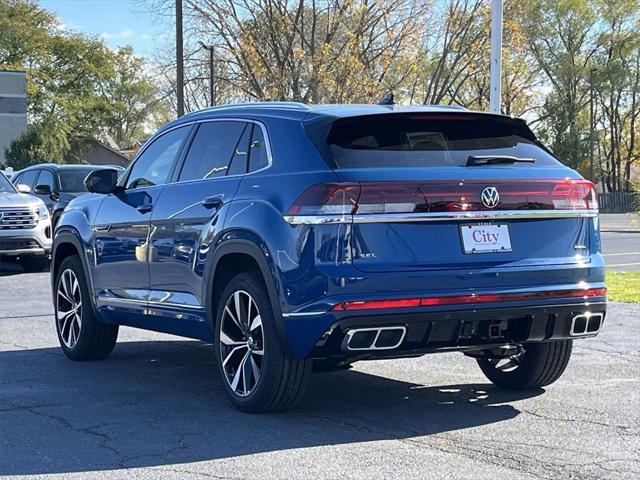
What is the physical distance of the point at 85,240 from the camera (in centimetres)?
823

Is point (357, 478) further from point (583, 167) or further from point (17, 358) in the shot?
point (583, 167)

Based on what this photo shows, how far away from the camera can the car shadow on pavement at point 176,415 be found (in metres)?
5.38

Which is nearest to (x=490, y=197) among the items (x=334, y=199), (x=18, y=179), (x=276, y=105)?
(x=334, y=199)

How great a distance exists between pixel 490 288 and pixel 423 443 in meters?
0.93

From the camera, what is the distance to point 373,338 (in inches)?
220

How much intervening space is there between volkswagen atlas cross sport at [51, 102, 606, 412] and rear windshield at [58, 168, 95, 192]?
12694 mm

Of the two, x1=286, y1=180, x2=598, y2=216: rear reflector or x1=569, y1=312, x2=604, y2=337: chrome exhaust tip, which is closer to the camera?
x1=286, y1=180, x2=598, y2=216: rear reflector

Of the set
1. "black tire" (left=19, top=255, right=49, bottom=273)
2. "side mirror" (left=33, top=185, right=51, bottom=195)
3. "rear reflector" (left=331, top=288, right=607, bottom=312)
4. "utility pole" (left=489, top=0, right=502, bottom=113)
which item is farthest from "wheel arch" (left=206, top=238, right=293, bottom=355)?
"side mirror" (left=33, top=185, right=51, bottom=195)

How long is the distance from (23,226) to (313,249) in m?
12.4

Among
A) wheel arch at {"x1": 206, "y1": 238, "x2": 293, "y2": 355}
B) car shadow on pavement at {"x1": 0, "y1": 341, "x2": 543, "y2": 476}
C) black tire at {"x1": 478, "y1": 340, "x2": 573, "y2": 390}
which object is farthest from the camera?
black tire at {"x1": 478, "y1": 340, "x2": 573, "y2": 390}

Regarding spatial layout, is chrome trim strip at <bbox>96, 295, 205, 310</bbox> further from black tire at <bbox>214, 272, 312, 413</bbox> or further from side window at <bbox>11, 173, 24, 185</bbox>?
side window at <bbox>11, 173, 24, 185</bbox>

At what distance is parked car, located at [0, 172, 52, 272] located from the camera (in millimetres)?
16875

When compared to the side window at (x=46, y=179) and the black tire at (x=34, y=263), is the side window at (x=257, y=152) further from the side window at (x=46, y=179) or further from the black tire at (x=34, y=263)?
the side window at (x=46, y=179)

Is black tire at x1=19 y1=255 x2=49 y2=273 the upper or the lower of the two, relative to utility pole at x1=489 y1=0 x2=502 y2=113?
lower
